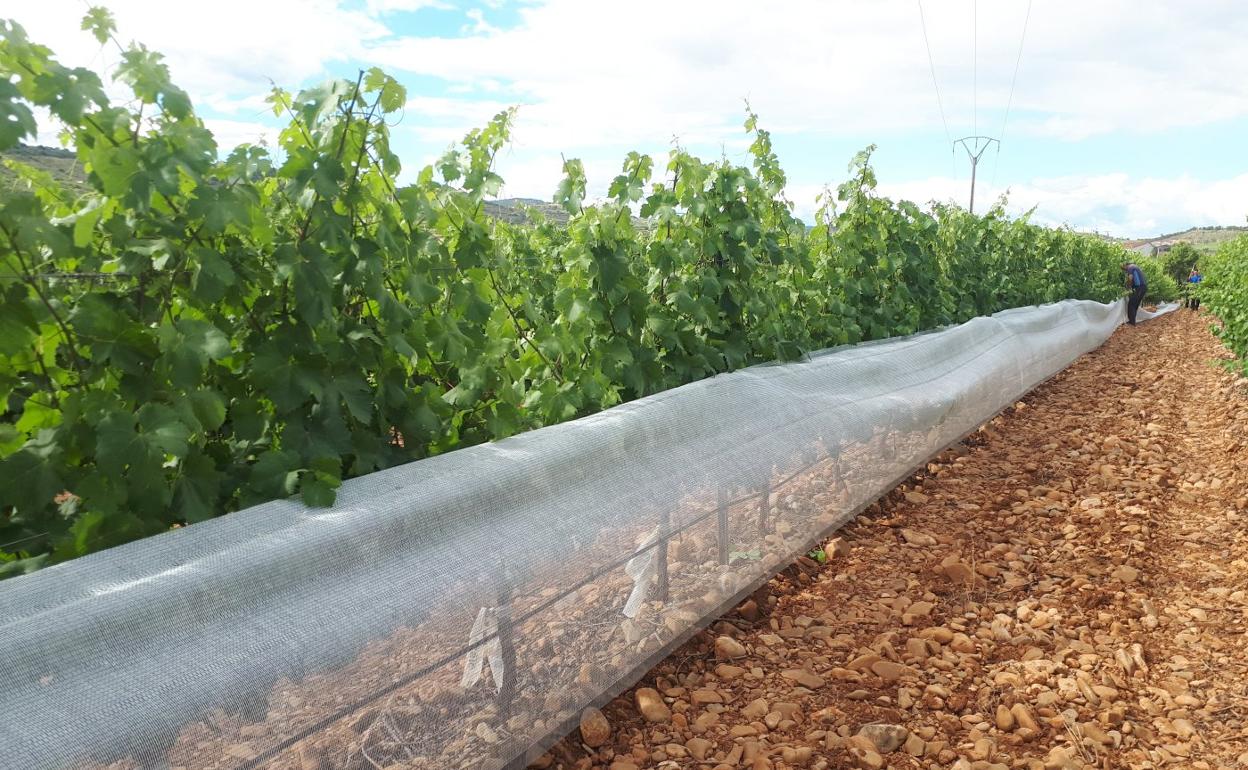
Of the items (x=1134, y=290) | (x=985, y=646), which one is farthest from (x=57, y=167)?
(x=1134, y=290)

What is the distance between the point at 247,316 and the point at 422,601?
3.37 feet

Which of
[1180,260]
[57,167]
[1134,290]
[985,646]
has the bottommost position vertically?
[985,646]

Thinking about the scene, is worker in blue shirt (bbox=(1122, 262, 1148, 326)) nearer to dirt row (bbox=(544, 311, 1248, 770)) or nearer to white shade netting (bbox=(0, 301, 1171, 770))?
dirt row (bbox=(544, 311, 1248, 770))

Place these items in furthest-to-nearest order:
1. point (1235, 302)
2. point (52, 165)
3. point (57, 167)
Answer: point (1235, 302)
point (52, 165)
point (57, 167)

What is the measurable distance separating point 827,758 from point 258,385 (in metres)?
1.90

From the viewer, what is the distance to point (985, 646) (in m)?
3.37

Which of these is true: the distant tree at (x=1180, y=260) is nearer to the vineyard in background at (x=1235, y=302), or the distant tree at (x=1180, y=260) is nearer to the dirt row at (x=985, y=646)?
the vineyard in background at (x=1235, y=302)

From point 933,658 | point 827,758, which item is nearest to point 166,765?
point 827,758

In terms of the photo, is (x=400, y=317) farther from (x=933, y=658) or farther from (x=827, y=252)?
(x=827, y=252)

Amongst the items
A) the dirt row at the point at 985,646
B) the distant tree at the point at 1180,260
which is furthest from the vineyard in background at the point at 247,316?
the distant tree at the point at 1180,260

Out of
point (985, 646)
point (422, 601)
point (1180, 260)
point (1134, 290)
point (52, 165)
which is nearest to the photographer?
point (422, 601)

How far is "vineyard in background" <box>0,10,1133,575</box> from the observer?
83.0 inches

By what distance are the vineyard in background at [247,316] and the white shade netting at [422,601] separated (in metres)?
0.26

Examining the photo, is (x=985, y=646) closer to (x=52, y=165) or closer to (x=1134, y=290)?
(x=52, y=165)
